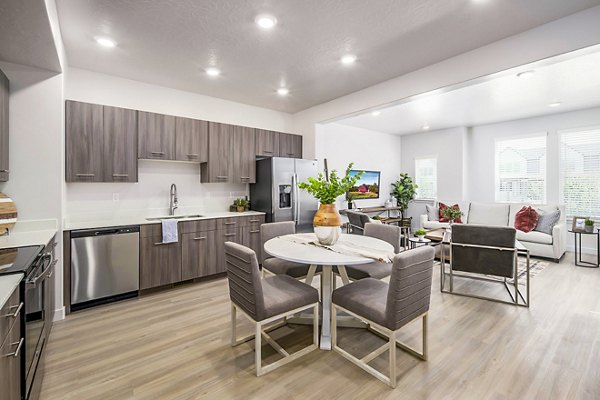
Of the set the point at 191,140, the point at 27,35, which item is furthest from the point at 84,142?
the point at 27,35

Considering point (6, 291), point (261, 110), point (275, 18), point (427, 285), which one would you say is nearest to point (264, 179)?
point (261, 110)

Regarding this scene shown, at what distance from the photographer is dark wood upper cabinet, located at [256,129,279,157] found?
15.3ft

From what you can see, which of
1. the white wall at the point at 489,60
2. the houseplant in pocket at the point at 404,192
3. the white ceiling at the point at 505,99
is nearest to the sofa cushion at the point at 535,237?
the white ceiling at the point at 505,99

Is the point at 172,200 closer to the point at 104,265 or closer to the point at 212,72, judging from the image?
the point at 104,265

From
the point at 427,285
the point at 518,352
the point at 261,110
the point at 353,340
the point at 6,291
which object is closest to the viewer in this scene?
the point at 6,291

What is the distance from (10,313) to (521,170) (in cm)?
796

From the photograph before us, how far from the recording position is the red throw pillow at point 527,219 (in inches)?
203

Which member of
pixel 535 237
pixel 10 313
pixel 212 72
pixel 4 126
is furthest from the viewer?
pixel 535 237

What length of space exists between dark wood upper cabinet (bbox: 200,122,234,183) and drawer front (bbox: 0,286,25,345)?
115 inches

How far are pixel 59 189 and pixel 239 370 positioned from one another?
238cm

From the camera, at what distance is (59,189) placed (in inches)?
108

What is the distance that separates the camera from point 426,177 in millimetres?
7668

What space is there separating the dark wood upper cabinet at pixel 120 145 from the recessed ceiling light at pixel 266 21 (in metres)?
2.02

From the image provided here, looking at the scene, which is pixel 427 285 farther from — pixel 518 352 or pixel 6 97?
pixel 6 97
